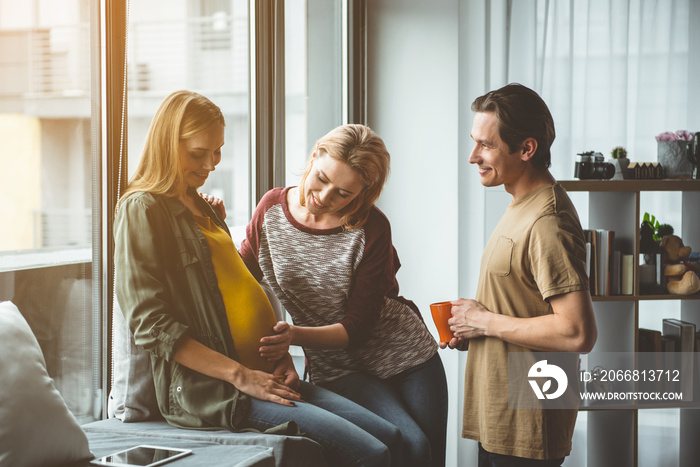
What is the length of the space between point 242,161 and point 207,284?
0.93 meters

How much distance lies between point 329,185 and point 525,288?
1.98ft

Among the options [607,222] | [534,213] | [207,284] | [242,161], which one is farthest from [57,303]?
[607,222]

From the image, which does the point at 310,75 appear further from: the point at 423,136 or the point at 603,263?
the point at 603,263

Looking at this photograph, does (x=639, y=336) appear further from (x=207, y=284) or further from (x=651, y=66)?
(x=207, y=284)

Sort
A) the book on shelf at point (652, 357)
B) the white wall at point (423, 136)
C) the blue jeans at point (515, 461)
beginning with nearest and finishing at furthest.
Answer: the blue jeans at point (515, 461)
the book on shelf at point (652, 357)
the white wall at point (423, 136)

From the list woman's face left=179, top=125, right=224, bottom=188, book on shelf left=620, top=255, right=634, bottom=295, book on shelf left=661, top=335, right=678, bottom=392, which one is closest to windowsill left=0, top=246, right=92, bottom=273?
woman's face left=179, top=125, right=224, bottom=188

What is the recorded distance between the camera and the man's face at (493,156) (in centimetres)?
158

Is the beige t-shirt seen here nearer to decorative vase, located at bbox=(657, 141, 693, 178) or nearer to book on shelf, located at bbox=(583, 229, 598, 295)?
book on shelf, located at bbox=(583, 229, 598, 295)

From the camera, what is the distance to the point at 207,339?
144cm

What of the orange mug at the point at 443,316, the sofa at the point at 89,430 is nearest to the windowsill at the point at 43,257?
the sofa at the point at 89,430

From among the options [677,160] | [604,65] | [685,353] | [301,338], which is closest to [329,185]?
[301,338]

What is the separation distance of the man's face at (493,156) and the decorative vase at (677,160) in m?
1.79

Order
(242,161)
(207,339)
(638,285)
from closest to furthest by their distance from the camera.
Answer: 1. (207,339)
2. (242,161)
3. (638,285)

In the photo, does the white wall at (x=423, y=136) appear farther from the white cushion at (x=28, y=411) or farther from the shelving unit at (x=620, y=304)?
the white cushion at (x=28, y=411)
